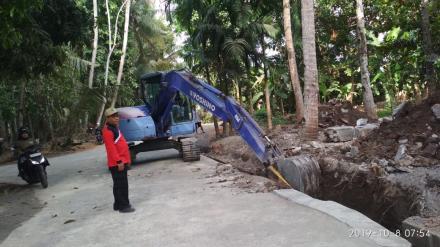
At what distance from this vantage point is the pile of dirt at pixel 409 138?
9.34m

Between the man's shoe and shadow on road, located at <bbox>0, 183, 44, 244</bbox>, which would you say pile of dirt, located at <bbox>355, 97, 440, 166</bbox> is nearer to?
the man's shoe

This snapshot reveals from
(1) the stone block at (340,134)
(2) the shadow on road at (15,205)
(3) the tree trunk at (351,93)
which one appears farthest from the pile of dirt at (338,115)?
(2) the shadow on road at (15,205)

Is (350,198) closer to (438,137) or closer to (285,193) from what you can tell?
(285,193)

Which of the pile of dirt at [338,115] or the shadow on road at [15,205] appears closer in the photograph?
the shadow on road at [15,205]

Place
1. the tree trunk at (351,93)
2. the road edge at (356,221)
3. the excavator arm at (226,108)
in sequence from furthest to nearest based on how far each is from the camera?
the tree trunk at (351,93), the excavator arm at (226,108), the road edge at (356,221)

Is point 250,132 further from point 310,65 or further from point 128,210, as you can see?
point 310,65

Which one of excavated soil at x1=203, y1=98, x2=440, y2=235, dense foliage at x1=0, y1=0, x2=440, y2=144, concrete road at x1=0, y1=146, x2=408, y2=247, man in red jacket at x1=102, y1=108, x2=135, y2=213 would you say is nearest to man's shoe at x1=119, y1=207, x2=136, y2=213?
man in red jacket at x1=102, y1=108, x2=135, y2=213

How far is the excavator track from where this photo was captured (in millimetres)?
13070

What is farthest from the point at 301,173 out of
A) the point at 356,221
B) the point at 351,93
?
the point at 351,93

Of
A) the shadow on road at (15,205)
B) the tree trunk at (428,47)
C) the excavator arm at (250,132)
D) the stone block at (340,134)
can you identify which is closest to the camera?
the shadow on road at (15,205)

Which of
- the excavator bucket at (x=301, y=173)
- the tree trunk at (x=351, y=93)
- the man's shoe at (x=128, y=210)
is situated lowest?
the man's shoe at (x=128, y=210)

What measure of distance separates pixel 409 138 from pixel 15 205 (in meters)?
8.34

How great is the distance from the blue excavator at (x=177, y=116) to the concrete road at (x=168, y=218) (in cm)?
128

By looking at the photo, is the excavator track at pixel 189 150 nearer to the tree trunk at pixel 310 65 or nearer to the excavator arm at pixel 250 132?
the excavator arm at pixel 250 132
